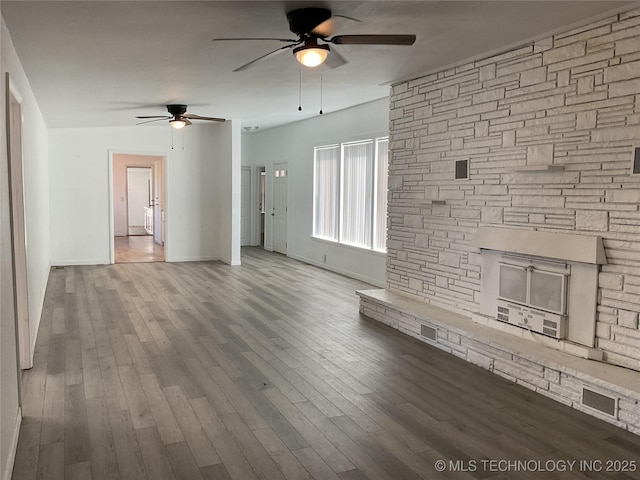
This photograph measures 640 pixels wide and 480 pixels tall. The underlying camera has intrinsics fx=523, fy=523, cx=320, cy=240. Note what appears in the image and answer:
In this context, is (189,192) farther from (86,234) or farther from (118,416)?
(118,416)

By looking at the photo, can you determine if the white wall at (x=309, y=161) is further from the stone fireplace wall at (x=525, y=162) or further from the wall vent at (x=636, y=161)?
the wall vent at (x=636, y=161)

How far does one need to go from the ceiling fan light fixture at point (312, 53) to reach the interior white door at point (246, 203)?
921cm

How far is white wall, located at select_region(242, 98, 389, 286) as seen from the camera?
773cm

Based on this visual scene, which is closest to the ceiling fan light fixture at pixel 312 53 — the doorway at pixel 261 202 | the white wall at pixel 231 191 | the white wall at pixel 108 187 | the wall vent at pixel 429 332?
the wall vent at pixel 429 332

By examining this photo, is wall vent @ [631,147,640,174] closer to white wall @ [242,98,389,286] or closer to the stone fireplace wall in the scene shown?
the stone fireplace wall

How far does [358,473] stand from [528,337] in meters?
2.04

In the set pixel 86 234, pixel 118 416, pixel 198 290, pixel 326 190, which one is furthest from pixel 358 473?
pixel 86 234

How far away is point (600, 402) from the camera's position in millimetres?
3301

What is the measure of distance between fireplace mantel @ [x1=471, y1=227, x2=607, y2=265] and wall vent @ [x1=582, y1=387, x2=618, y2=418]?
0.85m

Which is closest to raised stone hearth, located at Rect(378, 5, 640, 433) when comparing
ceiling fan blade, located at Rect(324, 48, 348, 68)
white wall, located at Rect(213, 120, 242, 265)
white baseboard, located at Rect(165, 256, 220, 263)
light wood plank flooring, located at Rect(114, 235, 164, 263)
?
ceiling fan blade, located at Rect(324, 48, 348, 68)

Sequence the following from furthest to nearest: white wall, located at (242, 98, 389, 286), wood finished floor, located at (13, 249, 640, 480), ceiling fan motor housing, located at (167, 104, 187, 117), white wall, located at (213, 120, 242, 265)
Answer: white wall, located at (213, 120, 242, 265) < white wall, located at (242, 98, 389, 286) < ceiling fan motor housing, located at (167, 104, 187, 117) < wood finished floor, located at (13, 249, 640, 480)

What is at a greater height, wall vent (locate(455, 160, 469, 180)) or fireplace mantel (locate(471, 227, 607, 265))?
wall vent (locate(455, 160, 469, 180))

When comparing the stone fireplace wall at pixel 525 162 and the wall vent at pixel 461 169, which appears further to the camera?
the wall vent at pixel 461 169

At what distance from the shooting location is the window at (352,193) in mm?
7605
